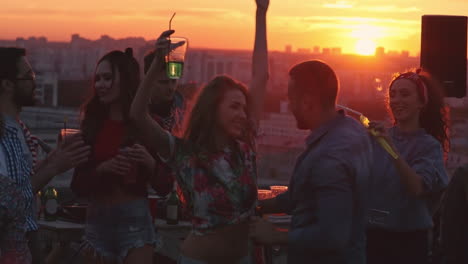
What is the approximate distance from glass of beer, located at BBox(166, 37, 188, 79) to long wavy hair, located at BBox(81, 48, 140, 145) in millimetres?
509

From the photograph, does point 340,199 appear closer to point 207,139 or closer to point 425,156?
point 207,139

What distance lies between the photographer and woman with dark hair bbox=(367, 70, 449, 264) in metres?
3.88

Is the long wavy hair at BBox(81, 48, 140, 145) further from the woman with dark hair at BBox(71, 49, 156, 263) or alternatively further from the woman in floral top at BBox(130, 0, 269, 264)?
the woman in floral top at BBox(130, 0, 269, 264)

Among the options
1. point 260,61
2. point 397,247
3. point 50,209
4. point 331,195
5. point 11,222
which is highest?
point 260,61

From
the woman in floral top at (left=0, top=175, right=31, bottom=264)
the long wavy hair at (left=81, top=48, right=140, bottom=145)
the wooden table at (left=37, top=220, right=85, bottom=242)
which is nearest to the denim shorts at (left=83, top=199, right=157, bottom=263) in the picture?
the long wavy hair at (left=81, top=48, right=140, bottom=145)

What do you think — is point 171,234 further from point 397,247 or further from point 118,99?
point 397,247

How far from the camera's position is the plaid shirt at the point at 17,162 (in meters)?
3.25

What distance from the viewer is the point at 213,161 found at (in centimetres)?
357

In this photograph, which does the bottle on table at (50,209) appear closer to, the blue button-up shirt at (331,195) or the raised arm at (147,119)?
the raised arm at (147,119)

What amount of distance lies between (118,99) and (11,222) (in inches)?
42.7

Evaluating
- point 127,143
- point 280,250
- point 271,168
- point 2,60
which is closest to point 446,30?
point 280,250

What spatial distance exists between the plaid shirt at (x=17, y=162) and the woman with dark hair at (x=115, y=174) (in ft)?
1.89

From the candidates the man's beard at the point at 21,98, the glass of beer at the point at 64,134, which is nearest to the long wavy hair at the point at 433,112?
the glass of beer at the point at 64,134

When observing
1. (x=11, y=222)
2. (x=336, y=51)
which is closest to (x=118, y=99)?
(x=11, y=222)
